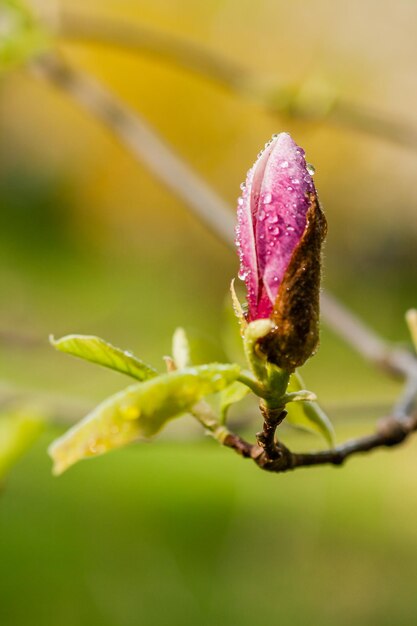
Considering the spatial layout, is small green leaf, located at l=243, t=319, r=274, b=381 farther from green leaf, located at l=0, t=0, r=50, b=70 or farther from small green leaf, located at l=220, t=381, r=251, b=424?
green leaf, located at l=0, t=0, r=50, b=70

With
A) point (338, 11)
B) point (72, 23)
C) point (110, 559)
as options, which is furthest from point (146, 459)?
point (338, 11)

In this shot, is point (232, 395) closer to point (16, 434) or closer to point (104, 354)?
→ point (104, 354)

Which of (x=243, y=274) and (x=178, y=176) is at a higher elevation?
(x=178, y=176)

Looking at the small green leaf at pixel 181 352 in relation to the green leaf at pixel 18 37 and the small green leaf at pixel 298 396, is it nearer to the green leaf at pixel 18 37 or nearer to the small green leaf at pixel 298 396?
the small green leaf at pixel 298 396

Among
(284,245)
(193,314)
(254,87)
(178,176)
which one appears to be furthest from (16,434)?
(193,314)

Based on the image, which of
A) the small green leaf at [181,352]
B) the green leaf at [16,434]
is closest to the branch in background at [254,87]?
the green leaf at [16,434]

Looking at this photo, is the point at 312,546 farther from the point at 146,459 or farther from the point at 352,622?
the point at 146,459

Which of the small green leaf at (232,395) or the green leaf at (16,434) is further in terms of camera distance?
the green leaf at (16,434)
